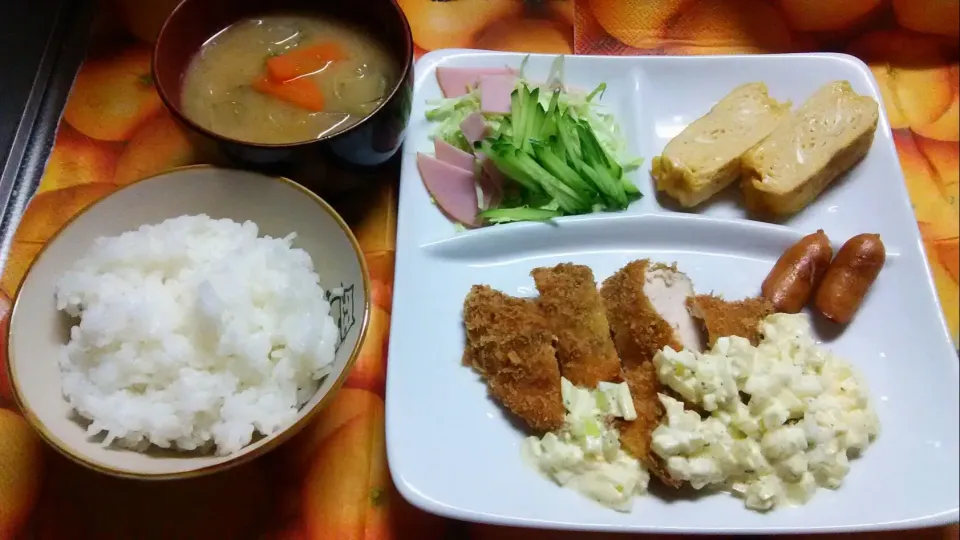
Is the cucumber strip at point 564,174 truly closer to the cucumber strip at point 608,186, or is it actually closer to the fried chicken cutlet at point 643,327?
the cucumber strip at point 608,186

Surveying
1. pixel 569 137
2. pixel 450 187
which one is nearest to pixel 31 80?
pixel 450 187

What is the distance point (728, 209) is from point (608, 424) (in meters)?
0.85

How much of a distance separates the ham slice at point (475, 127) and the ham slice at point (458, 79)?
0.15 m

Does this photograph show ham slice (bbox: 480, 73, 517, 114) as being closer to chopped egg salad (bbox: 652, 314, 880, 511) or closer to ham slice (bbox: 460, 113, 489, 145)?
ham slice (bbox: 460, 113, 489, 145)

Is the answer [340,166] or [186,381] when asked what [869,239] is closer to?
[340,166]

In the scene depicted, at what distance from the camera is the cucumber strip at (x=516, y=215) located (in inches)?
80.7

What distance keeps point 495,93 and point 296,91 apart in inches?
24.0

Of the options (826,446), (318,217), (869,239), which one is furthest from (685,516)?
(318,217)

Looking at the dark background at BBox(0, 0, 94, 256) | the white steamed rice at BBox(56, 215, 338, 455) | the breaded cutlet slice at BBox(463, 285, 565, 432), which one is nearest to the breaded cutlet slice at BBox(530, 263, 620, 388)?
the breaded cutlet slice at BBox(463, 285, 565, 432)

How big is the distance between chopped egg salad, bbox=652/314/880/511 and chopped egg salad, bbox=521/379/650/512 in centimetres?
10

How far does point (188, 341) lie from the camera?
154 cm

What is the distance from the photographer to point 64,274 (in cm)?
161

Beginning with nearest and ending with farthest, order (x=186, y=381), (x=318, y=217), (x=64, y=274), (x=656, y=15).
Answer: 1. (x=186, y=381)
2. (x=64, y=274)
3. (x=318, y=217)
4. (x=656, y=15)

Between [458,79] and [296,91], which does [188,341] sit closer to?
[296,91]
